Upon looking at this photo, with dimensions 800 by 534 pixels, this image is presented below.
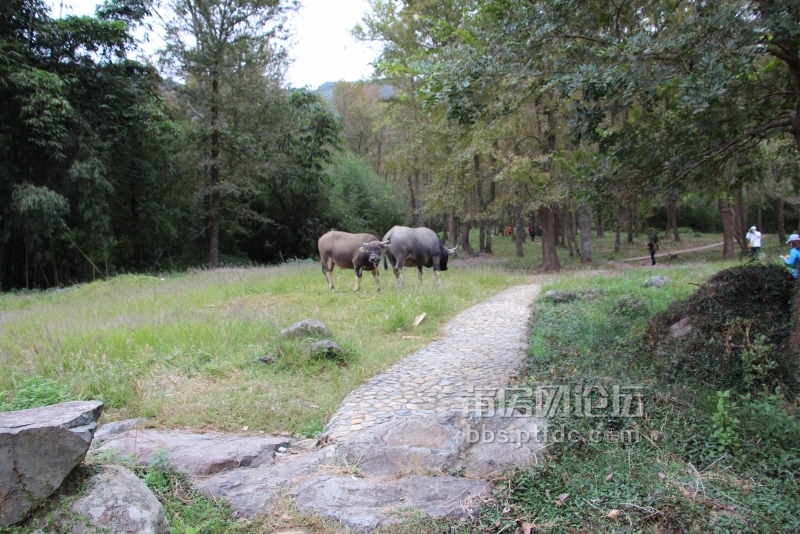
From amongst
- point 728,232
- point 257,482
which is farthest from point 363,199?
point 257,482

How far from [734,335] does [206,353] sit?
243 inches

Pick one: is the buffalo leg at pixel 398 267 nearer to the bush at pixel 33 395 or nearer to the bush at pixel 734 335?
the bush at pixel 734 335

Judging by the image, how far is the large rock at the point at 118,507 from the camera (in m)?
2.85

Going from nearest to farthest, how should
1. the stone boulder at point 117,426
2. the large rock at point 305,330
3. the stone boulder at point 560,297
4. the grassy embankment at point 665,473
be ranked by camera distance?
the grassy embankment at point 665,473 < the stone boulder at point 117,426 < the large rock at point 305,330 < the stone boulder at point 560,297

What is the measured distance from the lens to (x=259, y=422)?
189 inches

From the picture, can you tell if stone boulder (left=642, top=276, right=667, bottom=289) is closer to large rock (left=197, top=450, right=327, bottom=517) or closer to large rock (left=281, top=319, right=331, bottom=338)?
large rock (left=281, top=319, right=331, bottom=338)

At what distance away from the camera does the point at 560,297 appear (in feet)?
34.8

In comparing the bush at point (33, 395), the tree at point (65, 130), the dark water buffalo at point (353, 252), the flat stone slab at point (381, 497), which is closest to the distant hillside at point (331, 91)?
the tree at point (65, 130)

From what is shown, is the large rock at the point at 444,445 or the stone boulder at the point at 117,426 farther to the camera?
the stone boulder at the point at 117,426

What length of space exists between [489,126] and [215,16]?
13433 millimetres

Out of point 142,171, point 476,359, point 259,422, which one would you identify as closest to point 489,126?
point 476,359

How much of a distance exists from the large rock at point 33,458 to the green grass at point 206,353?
1.73 metres

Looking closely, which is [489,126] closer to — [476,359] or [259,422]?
[476,359]

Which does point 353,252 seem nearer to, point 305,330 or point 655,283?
point 305,330
